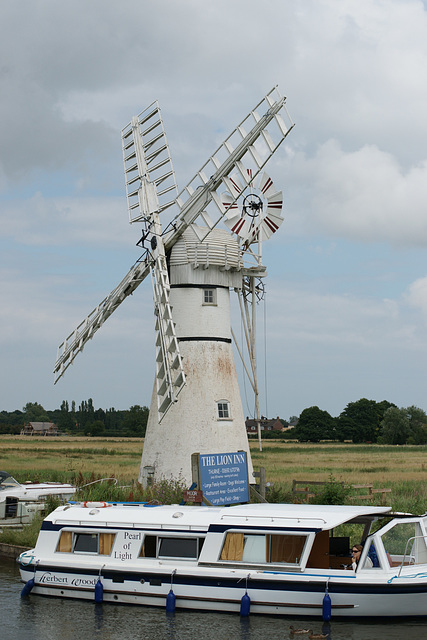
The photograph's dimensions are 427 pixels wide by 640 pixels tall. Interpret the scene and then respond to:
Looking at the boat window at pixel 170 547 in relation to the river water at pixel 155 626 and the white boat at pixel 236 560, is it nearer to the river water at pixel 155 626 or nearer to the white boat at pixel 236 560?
the white boat at pixel 236 560

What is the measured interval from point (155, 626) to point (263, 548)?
2.82 meters

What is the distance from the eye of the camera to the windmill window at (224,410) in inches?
1246

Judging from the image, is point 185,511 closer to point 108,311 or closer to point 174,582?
point 174,582

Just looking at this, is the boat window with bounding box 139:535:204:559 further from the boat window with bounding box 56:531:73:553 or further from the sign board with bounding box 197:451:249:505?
the sign board with bounding box 197:451:249:505

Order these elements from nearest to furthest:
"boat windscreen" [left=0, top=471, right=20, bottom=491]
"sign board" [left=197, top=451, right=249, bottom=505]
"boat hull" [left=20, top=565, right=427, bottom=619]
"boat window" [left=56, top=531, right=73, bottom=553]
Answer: "boat hull" [left=20, top=565, right=427, bottom=619] → "boat window" [left=56, top=531, right=73, bottom=553] → "sign board" [left=197, top=451, right=249, bottom=505] → "boat windscreen" [left=0, top=471, right=20, bottom=491]

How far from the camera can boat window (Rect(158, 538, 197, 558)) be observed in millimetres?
18484

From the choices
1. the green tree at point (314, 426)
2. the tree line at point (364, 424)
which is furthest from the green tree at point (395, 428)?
the green tree at point (314, 426)

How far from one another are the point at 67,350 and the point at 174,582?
712 inches

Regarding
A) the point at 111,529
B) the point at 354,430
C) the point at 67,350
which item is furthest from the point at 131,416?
the point at 111,529

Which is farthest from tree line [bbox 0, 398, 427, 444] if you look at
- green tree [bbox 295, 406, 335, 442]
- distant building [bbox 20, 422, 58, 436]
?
distant building [bbox 20, 422, 58, 436]

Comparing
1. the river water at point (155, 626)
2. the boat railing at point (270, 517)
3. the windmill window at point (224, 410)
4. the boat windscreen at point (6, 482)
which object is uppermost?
the windmill window at point (224, 410)

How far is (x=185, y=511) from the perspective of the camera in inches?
759

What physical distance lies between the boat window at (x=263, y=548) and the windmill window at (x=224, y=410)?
44.7 ft

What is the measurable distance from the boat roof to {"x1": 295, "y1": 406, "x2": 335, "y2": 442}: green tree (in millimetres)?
117114
